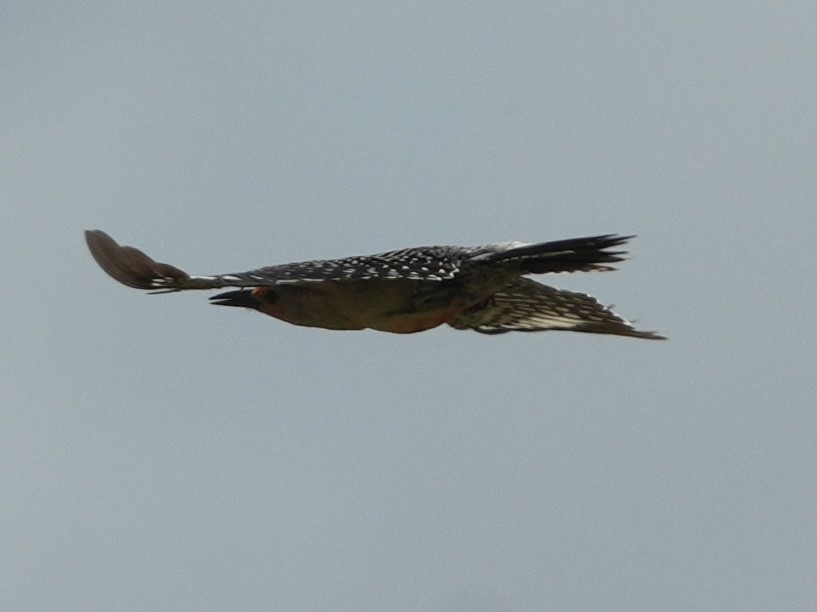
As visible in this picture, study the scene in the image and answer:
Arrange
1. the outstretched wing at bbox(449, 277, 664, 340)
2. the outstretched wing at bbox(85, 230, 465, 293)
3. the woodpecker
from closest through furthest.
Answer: the outstretched wing at bbox(85, 230, 465, 293) < the woodpecker < the outstretched wing at bbox(449, 277, 664, 340)

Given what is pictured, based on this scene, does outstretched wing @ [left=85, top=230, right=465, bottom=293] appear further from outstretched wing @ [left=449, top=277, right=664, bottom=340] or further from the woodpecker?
outstretched wing @ [left=449, top=277, right=664, bottom=340]

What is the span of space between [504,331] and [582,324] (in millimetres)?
705

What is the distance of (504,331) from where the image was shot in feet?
49.5

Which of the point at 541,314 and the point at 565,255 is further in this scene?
the point at 541,314

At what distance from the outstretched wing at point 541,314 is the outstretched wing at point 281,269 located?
1051 mm

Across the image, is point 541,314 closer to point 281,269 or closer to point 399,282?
point 399,282

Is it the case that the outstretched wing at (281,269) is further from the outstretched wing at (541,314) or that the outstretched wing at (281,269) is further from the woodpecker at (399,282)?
the outstretched wing at (541,314)

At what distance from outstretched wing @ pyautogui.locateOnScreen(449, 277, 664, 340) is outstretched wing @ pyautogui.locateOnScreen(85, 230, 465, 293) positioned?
41.4 inches

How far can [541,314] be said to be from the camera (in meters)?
15.0

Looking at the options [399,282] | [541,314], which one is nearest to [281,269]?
[399,282]

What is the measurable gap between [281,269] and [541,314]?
305cm

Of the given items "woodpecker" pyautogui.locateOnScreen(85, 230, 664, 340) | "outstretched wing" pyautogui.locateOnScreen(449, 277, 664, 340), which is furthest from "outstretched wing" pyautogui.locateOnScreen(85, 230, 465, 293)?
"outstretched wing" pyautogui.locateOnScreen(449, 277, 664, 340)

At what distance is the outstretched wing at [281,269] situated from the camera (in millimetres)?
11625

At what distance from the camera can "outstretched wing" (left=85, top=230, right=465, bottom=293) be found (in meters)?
11.6
